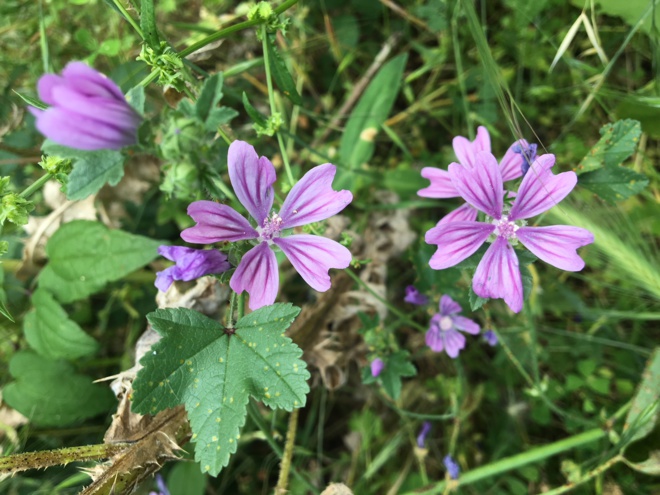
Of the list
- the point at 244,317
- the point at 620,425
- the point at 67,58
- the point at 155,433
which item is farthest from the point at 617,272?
the point at 67,58

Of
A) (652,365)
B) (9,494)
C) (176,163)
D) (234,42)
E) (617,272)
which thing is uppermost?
(176,163)

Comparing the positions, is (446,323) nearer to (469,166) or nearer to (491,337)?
(491,337)

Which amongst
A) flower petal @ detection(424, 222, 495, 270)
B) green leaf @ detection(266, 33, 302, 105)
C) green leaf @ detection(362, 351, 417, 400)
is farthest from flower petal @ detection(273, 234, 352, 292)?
green leaf @ detection(362, 351, 417, 400)

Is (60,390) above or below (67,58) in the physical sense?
below

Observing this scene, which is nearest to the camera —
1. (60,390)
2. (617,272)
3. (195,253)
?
(195,253)

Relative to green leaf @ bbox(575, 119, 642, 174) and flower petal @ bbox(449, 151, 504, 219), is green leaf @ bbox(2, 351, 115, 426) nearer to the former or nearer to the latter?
flower petal @ bbox(449, 151, 504, 219)

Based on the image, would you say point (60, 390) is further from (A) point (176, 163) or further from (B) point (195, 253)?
(A) point (176, 163)

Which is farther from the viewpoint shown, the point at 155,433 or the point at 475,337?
the point at 475,337
